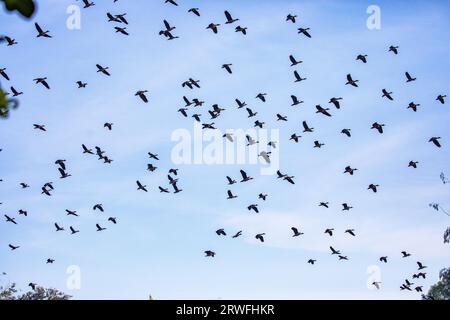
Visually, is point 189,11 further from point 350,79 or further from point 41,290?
point 41,290

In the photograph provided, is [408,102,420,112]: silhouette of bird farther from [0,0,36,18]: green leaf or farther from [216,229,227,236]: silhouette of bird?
[0,0,36,18]: green leaf

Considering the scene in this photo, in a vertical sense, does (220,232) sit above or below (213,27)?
below

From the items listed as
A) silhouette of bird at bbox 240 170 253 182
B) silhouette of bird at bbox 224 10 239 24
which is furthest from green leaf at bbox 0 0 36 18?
silhouette of bird at bbox 240 170 253 182

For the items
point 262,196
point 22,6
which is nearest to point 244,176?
point 262,196

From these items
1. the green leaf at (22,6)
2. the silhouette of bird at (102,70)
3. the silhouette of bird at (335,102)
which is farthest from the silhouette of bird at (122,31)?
the green leaf at (22,6)

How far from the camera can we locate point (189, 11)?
132 ft

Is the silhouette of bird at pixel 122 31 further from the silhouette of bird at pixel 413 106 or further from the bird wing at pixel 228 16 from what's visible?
the silhouette of bird at pixel 413 106

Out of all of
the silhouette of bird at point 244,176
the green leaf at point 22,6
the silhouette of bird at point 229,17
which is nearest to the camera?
the green leaf at point 22,6

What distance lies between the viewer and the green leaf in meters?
1.23

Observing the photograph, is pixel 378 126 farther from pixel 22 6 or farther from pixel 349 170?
pixel 22 6

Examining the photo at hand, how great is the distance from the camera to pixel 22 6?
1.24 m

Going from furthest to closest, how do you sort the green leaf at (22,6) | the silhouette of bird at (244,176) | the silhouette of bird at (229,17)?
the silhouette of bird at (244,176) → the silhouette of bird at (229,17) → the green leaf at (22,6)

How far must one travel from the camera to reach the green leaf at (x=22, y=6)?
4.03 ft
